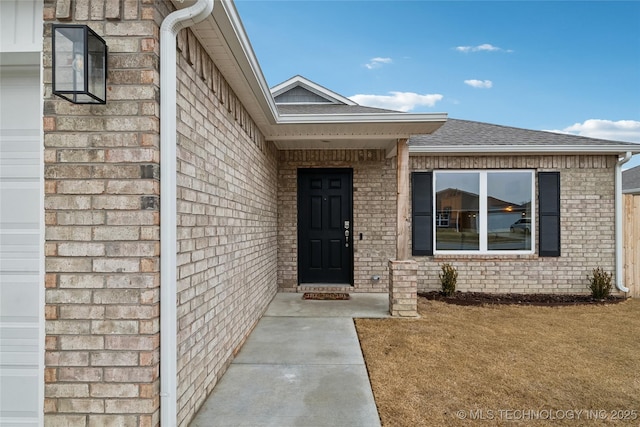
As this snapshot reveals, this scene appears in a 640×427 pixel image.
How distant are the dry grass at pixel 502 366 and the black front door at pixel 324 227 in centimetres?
186

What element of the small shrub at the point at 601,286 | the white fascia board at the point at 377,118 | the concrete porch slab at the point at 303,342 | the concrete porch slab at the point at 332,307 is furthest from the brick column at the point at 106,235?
the small shrub at the point at 601,286

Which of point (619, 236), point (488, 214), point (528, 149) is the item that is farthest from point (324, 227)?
point (619, 236)

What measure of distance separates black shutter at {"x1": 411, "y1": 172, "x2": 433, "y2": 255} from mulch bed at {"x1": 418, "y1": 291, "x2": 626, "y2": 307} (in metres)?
0.84

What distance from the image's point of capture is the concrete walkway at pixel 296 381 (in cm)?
223

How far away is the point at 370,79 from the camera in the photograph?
2183 centimetres

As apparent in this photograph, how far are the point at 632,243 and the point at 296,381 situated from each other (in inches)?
261

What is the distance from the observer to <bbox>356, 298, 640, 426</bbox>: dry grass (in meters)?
2.35

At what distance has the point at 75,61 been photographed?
156 centimetres

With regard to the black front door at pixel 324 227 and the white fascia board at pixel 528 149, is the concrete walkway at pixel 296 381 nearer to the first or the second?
the black front door at pixel 324 227

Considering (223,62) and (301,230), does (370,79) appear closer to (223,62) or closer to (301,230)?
(301,230)

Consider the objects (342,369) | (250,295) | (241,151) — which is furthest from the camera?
(250,295)

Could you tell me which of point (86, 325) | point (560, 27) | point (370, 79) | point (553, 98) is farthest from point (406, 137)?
point (370, 79)

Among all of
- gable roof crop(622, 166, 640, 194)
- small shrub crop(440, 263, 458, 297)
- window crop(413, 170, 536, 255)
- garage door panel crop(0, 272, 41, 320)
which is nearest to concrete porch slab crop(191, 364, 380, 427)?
garage door panel crop(0, 272, 41, 320)

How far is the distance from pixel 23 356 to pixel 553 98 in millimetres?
19826
